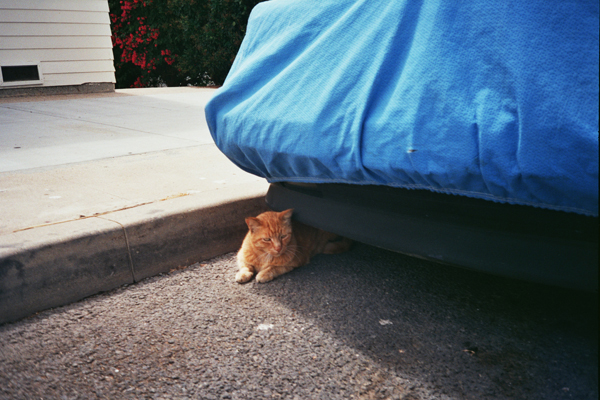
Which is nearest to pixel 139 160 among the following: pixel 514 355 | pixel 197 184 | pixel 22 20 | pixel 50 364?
pixel 197 184

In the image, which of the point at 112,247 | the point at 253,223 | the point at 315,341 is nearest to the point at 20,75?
the point at 112,247

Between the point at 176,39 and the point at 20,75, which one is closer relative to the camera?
the point at 20,75

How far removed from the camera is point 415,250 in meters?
1.91

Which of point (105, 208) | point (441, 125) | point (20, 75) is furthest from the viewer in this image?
point (20, 75)

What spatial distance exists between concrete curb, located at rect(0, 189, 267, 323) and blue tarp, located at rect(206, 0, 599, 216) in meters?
0.80

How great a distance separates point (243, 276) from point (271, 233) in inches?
11.7

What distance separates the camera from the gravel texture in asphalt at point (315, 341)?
1.73m

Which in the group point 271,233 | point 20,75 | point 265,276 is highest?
point 271,233

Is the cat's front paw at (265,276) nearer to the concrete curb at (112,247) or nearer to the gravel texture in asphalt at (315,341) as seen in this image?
the gravel texture in asphalt at (315,341)

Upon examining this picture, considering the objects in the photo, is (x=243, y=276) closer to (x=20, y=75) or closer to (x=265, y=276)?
(x=265, y=276)

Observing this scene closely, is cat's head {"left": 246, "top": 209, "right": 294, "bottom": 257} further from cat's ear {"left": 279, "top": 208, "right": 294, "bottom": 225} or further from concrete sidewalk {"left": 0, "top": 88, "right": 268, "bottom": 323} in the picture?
concrete sidewalk {"left": 0, "top": 88, "right": 268, "bottom": 323}

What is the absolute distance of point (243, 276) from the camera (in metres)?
2.62

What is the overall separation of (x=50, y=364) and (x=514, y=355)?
1.81 meters

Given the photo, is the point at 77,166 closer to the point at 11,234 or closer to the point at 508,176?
the point at 11,234
